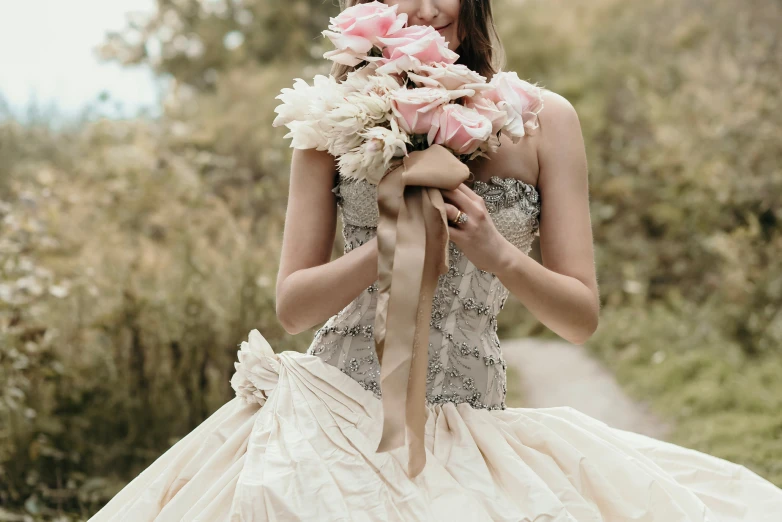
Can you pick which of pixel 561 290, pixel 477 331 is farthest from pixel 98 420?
pixel 561 290

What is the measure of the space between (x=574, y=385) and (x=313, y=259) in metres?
5.62

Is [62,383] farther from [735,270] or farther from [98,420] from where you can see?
[735,270]

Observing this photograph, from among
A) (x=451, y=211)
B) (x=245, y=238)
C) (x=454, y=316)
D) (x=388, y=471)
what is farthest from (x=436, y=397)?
(x=245, y=238)

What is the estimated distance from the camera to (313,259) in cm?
220

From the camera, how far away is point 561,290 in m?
2.05

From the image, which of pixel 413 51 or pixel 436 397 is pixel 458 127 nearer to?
pixel 413 51

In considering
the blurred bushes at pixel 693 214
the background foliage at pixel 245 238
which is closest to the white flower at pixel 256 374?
the background foliage at pixel 245 238

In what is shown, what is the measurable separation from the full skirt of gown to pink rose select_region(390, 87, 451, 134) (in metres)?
0.68

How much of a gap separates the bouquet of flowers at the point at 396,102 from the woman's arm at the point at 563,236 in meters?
0.24

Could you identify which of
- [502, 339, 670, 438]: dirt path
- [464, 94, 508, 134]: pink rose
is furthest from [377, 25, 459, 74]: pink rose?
[502, 339, 670, 438]: dirt path

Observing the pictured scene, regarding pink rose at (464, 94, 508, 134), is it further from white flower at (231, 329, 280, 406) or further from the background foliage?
the background foliage

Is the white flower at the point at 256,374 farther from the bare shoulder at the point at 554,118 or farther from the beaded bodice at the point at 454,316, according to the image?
the bare shoulder at the point at 554,118

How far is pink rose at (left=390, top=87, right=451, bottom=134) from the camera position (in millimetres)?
1769

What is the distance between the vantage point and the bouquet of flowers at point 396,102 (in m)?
1.79
